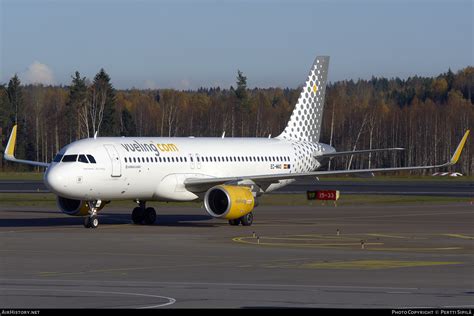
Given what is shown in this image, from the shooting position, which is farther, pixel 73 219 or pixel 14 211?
pixel 14 211

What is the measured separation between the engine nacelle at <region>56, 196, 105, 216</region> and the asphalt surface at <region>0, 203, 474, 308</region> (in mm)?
694

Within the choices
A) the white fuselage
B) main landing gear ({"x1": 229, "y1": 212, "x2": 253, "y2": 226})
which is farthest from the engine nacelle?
main landing gear ({"x1": 229, "y1": 212, "x2": 253, "y2": 226})

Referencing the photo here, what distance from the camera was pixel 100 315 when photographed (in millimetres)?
16297

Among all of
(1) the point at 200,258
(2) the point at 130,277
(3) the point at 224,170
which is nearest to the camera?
(2) the point at 130,277

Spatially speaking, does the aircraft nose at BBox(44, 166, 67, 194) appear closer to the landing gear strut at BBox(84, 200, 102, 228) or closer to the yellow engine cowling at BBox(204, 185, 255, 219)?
the landing gear strut at BBox(84, 200, 102, 228)

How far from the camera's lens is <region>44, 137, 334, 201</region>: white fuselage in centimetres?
3909

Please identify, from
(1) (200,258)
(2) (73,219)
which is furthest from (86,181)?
(1) (200,258)

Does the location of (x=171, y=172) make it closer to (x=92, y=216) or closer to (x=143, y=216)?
(x=143, y=216)

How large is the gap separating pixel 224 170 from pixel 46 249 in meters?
16.0

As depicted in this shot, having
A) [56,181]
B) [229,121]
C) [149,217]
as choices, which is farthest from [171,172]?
[229,121]

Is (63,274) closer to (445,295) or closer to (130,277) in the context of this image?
(130,277)

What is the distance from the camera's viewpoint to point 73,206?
4178cm

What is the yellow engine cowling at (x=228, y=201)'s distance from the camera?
40031 mm

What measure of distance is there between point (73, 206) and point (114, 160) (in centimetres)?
303
